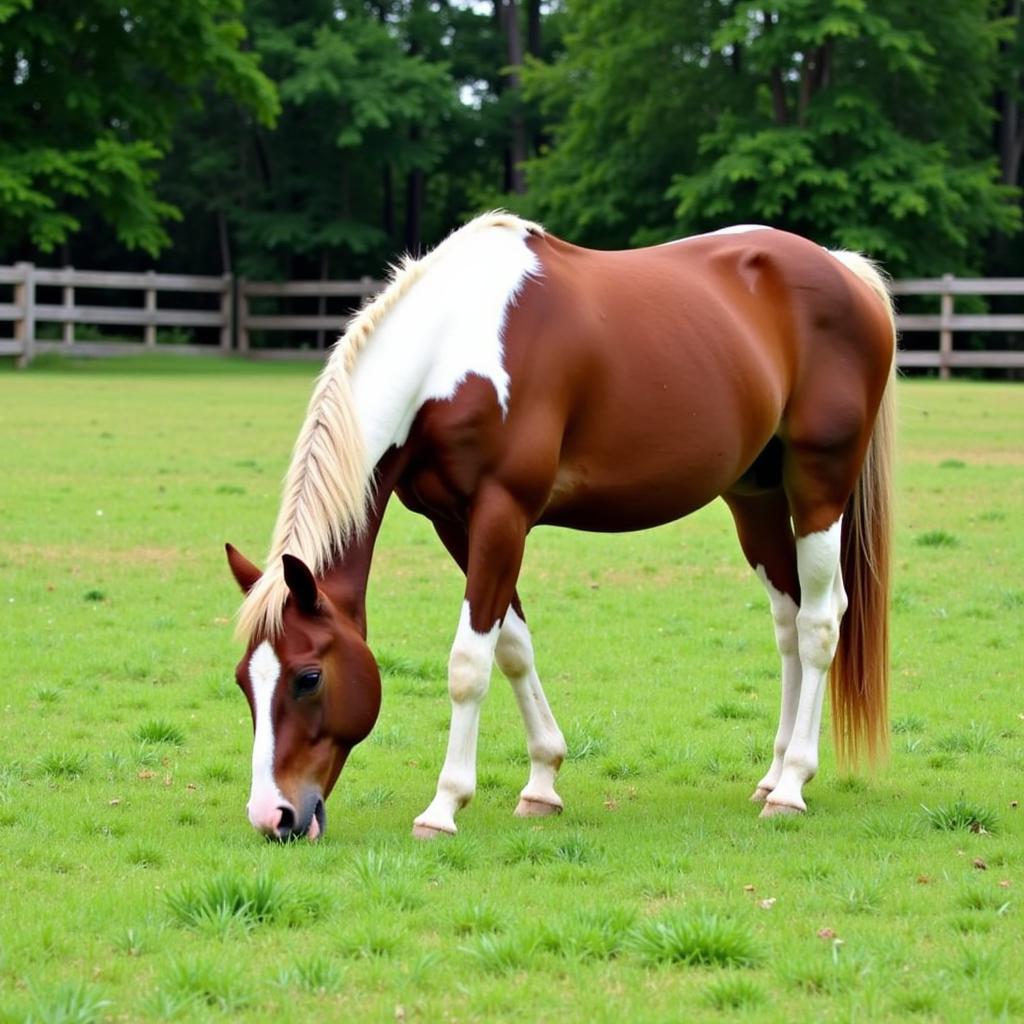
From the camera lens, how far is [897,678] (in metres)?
8.01

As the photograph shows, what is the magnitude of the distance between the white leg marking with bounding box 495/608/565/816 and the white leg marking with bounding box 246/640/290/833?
1022 millimetres

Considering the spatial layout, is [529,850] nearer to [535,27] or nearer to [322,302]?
[322,302]

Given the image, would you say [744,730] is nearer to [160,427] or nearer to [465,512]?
[465,512]

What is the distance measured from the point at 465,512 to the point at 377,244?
40.0 m

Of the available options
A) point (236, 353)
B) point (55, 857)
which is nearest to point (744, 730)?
point (55, 857)

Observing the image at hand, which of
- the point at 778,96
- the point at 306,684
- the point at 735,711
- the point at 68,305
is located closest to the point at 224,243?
the point at 68,305

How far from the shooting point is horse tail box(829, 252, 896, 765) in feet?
20.4

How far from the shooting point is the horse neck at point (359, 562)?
5.26m

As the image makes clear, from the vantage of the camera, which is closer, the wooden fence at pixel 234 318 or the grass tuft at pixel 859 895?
the grass tuft at pixel 859 895

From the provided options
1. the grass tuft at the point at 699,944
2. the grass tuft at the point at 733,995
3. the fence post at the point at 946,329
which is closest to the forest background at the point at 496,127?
the fence post at the point at 946,329

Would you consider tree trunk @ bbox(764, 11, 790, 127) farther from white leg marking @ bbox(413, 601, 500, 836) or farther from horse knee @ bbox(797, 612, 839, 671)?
white leg marking @ bbox(413, 601, 500, 836)

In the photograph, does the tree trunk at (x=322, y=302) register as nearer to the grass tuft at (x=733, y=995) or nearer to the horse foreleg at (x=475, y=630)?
the horse foreleg at (x=475, y=630)

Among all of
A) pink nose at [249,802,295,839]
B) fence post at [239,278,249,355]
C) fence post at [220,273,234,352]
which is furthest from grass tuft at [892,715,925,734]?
fence post at [239,278,249,355]

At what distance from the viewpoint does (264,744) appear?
491 cm
